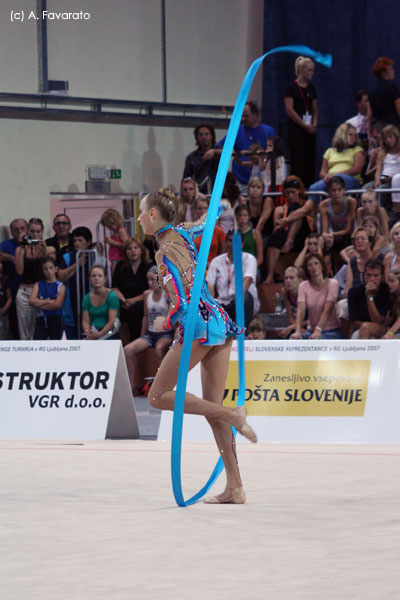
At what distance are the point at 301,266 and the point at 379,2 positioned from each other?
654cm

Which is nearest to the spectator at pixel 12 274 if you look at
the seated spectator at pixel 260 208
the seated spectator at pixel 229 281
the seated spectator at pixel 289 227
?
the seated spectator at pixel 229 281

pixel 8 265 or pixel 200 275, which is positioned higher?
pixel 200 275

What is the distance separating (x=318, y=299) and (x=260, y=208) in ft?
7.63

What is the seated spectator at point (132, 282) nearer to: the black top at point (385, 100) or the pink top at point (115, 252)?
the pink top at point (115, 252)

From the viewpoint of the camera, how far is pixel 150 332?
11602mm

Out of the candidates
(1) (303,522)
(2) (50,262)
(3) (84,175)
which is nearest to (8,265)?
(2) (50,262)

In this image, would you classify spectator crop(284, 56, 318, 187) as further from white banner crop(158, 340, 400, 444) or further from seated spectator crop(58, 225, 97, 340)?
white banner crop(158, 340, 400, 444)

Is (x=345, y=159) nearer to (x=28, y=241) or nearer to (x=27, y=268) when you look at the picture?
(x=28, y=241)

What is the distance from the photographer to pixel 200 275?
5.29 metres

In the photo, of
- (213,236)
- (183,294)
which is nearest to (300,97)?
(213,236)

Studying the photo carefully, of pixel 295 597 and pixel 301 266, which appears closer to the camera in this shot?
pixel 295 597

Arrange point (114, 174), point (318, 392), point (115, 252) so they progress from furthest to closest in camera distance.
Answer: point (114, 174), point (115, 252), point (318, 392)

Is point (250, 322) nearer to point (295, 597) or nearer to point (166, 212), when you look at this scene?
point (166, 212)

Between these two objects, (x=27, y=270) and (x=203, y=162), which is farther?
(x=203, y=162)
